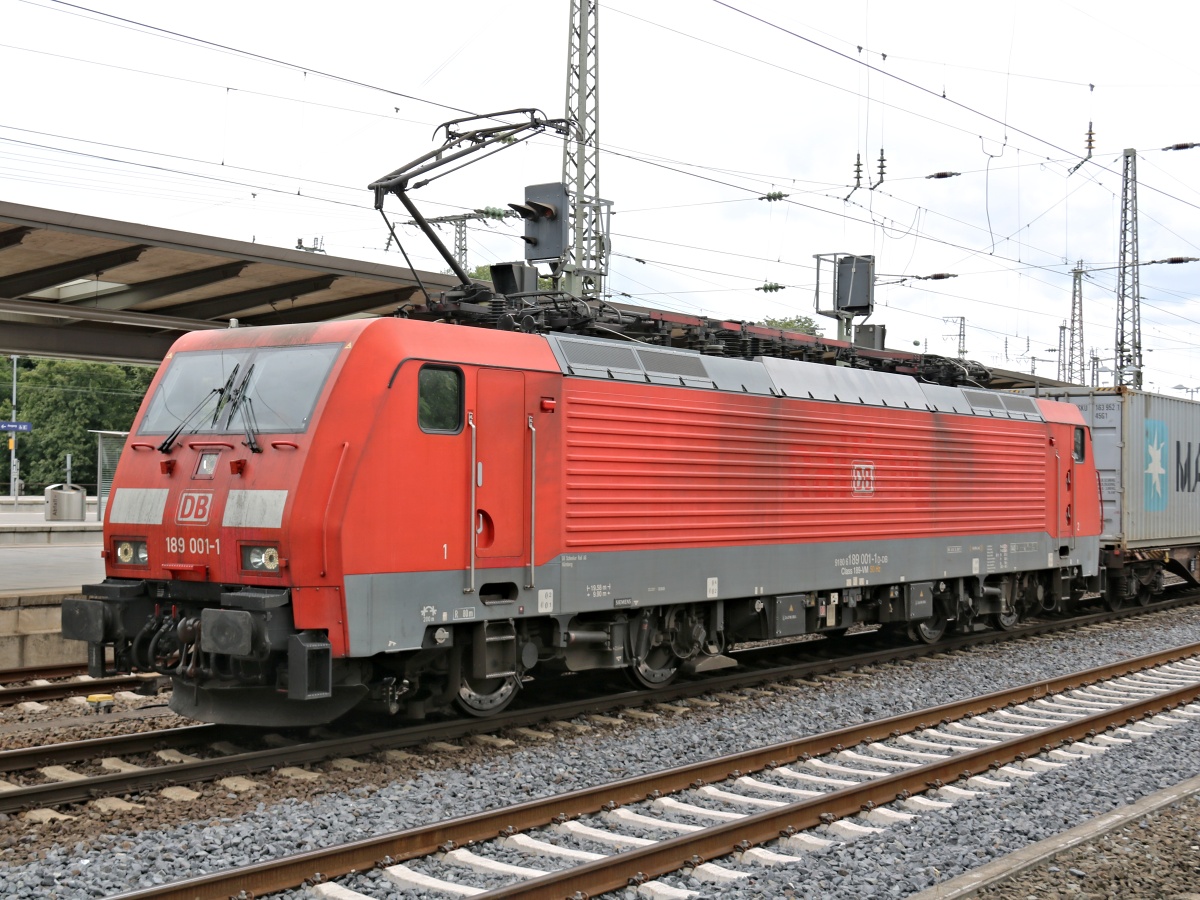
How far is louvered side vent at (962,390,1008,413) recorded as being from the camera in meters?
16.2

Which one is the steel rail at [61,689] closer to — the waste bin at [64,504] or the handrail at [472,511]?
the handrail at [472,511]

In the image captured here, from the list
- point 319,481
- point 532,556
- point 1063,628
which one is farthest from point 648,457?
point 1063,628

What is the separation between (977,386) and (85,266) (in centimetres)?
1196

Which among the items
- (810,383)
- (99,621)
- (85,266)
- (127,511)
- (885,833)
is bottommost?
(885,833)

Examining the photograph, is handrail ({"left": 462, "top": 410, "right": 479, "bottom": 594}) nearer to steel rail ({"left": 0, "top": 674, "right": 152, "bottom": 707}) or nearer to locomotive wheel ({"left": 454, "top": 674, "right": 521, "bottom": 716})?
locomotive wheel ({"left": 454, "top": 674, "right": 521, "bottom": 716})

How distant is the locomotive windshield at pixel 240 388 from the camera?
350 inches

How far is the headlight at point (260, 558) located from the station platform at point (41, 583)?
20.9 feet

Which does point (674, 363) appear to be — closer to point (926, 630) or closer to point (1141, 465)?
point (926, 630)

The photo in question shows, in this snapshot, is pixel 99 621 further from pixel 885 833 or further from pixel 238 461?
pixel 885 833

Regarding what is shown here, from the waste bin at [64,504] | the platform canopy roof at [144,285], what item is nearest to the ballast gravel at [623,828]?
the platform canopy roof at [144,285]

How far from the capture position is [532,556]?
988 cm

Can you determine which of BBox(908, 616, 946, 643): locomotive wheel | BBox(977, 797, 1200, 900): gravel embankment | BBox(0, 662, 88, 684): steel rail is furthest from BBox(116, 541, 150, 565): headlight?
BBox(908, 616, 946, 643): locomotive wheel

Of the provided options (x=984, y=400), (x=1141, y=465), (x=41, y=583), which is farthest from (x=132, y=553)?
(x=1141, y=465)

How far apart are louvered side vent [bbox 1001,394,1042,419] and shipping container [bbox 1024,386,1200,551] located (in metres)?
3.47
